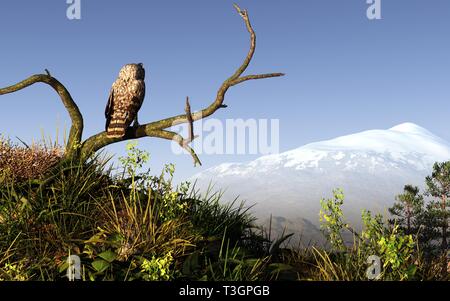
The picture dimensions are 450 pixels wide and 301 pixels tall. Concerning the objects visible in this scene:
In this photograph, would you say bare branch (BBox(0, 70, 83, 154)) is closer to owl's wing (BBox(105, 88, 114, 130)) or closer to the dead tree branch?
the dead tree branch

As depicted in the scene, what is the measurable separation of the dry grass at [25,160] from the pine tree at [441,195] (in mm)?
17181

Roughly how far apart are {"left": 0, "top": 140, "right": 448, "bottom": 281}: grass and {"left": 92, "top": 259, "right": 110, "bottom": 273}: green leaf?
0.04 ft

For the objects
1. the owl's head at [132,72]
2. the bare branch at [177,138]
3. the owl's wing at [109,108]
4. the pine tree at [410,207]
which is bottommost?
the pine tree at [410,207]

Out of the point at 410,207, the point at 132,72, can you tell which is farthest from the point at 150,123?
Answer: the point at 410,207

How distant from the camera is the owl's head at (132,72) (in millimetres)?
12578

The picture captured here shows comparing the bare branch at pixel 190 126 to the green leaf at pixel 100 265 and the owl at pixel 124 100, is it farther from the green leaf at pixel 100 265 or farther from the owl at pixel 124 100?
the green leaf at pixel 100 265

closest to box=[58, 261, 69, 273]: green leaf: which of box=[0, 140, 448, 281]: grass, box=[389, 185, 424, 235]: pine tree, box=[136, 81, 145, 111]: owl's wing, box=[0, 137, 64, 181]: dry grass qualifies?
box=[0, 140, 448, 281]: grass

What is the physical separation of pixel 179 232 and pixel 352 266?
2574 millimetres

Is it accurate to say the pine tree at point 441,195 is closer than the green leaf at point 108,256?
No

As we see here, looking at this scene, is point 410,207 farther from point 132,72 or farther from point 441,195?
point 132,72

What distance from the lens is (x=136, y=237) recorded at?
772cm

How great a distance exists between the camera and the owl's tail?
453 inches

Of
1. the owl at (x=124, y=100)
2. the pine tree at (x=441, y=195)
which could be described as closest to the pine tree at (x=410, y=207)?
the pine tree at (x=441, y=195)
